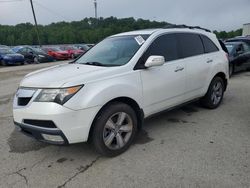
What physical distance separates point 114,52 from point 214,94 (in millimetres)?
2623

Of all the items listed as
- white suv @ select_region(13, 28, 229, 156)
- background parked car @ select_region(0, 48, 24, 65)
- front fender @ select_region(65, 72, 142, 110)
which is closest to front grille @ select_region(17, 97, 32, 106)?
white suv @ select_region(13, 28, 229, 156)

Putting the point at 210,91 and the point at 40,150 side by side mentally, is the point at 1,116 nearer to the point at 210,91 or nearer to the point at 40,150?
the point at 40,150

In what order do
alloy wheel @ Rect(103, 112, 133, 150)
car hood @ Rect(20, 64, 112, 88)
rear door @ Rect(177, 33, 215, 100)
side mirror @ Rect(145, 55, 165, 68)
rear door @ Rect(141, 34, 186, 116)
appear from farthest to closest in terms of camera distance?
rear door @ Rect(177, 33, 215, 100) → rear door @ Rect(141, 34, 186, 116) → side mirror @ Rect(145, 55, 165, 68) → alloy wheel @ Rect(103, 112, 133, 150) → car hood @ Rect(20, 64, 112, 88)

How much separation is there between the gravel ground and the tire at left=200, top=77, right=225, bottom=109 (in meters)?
0.63

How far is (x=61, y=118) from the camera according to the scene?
3170 millimetres

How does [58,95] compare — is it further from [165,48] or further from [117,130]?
[165,48]

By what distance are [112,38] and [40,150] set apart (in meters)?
2.43

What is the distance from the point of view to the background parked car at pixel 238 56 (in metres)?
9.88

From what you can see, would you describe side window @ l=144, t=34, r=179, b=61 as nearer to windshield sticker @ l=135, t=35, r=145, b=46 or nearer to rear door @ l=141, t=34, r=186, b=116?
rear door @ l=141, t=34, r=186, b=116

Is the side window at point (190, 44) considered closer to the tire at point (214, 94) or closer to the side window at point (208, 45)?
the side window at point (208, 45)

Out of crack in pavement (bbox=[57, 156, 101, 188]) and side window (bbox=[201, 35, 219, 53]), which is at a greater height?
side window (bbox=[201, 35, 219, 53])

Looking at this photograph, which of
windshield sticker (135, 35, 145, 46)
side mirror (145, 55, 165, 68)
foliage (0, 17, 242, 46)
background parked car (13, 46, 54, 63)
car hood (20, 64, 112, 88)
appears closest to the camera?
car hood (20, 64, 112, 88)

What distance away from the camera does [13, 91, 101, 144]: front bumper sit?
3.18 metres

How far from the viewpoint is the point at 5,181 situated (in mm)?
3217
